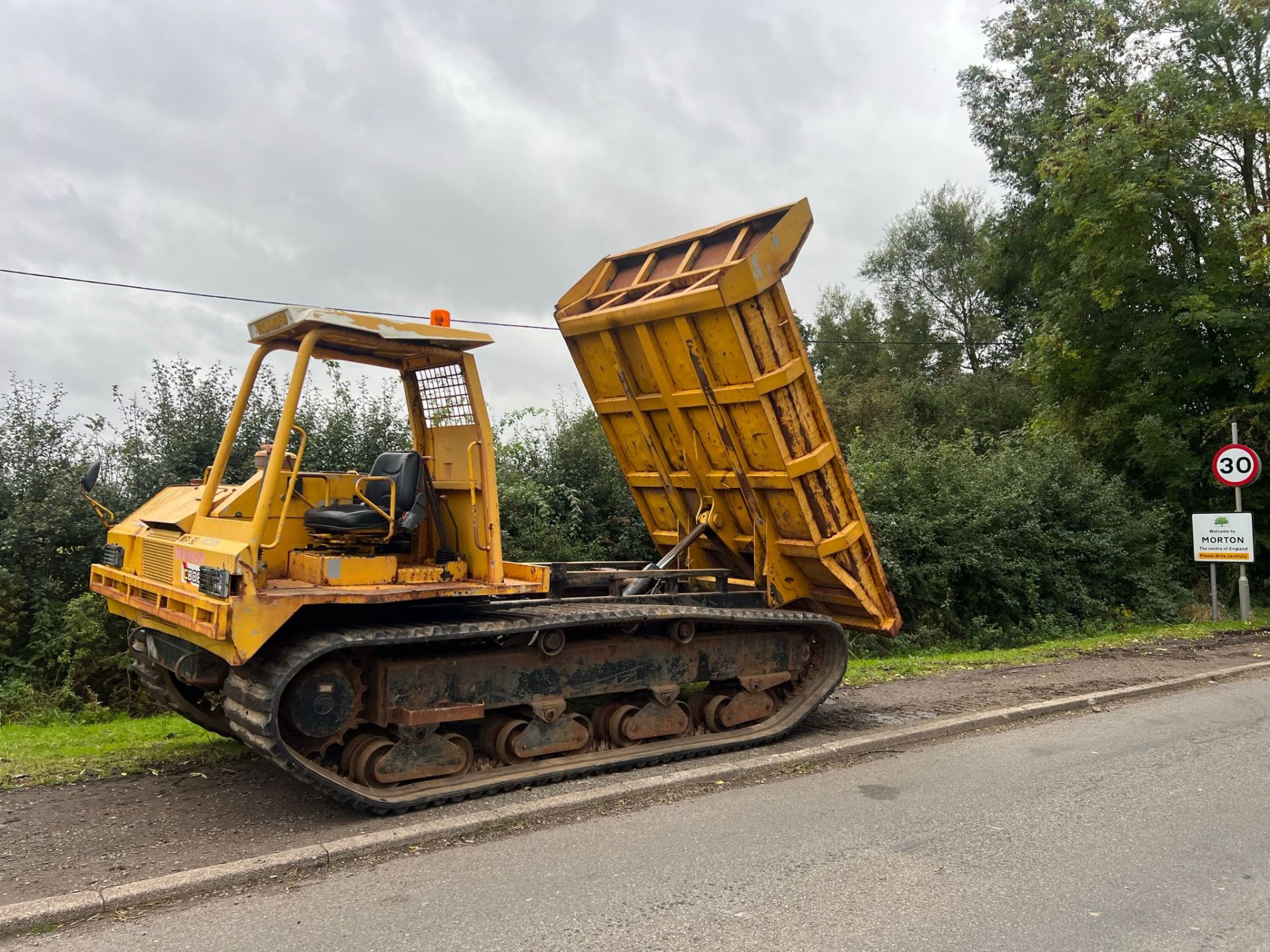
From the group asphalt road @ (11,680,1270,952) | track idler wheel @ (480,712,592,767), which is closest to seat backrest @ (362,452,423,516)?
track idler wheel @ (480,712,592,767)

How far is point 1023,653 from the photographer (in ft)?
36.3

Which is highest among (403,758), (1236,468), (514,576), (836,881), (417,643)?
(1236,468)

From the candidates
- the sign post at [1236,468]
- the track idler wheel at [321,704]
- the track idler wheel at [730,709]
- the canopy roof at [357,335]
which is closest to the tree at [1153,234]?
the sign post at [1236,468]

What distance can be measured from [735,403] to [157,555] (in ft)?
12.5

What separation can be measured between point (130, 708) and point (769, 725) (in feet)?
18.5

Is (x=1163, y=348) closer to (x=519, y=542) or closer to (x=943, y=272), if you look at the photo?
(x=519, y=542)

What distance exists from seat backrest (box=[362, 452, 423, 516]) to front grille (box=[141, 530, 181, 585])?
1084 mm

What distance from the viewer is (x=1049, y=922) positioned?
148 inches

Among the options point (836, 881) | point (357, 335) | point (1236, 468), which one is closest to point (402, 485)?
point (357, 335)

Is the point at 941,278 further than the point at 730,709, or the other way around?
the point at 941,278

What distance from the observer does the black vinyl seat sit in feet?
17.7

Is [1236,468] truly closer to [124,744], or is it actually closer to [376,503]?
[376,503]

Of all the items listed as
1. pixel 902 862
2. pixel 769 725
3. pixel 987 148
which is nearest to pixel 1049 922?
pixel 902 862

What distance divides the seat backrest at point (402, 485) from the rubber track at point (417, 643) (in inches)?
30.1
